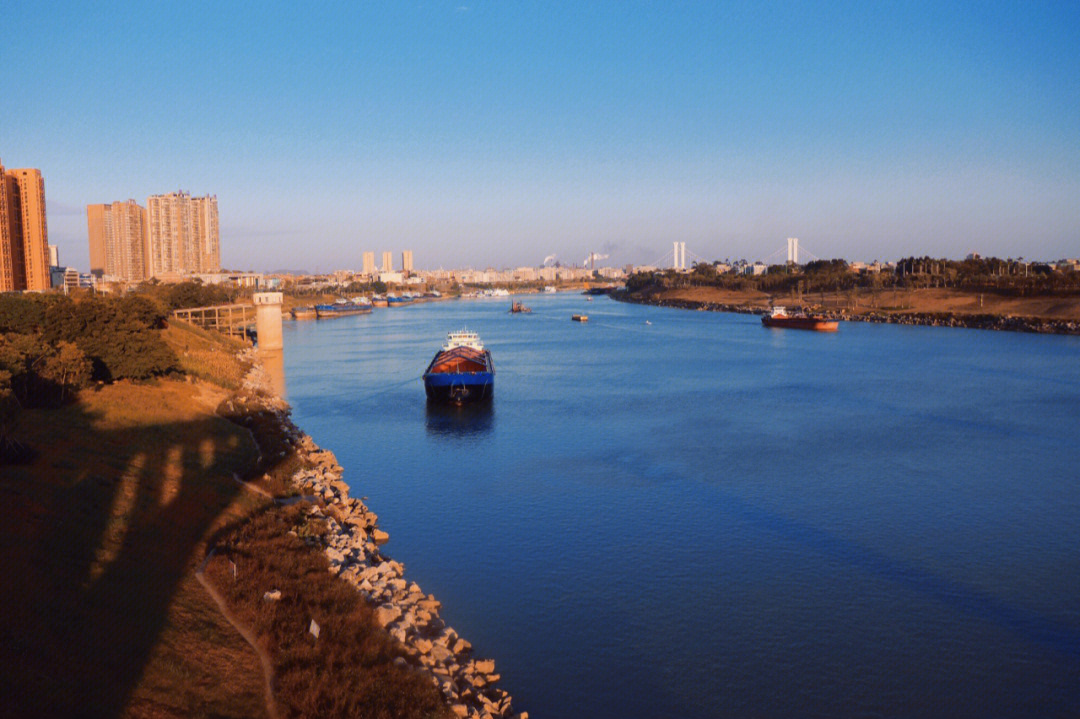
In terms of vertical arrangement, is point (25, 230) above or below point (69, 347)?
above

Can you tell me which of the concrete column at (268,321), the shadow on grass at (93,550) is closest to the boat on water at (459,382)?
the shadow on grass at (93,550)

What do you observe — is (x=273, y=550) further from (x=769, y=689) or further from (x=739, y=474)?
(x=739, y=474)

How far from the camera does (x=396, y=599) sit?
252 inches

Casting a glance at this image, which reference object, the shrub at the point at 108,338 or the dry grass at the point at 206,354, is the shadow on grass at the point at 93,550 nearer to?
the shrub at the point at 108,338

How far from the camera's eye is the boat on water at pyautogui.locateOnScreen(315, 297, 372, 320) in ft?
197

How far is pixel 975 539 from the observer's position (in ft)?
29.0

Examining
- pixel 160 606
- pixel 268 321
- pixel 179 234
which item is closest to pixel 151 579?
pixel 160 606

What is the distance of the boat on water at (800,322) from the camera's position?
130ft

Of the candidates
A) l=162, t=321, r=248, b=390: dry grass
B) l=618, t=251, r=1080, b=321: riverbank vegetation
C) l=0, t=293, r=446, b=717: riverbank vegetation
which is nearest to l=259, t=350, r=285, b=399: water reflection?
l=162, t=321, r=248, b=390: dry grass

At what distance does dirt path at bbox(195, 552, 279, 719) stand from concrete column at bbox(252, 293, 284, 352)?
27030 mm

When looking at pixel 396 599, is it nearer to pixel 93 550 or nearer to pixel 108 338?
pixel 93 550

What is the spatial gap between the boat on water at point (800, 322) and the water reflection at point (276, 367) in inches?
981

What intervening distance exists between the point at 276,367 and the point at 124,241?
187 ft

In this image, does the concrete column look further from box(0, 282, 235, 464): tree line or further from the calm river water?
box(0, 282, 235, 464): tree line
